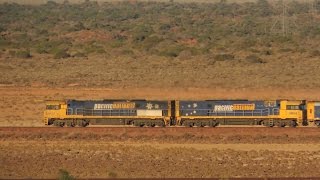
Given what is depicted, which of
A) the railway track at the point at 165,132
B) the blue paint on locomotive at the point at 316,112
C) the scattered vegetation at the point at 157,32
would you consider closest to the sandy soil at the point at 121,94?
the railway track at the point at 165,132

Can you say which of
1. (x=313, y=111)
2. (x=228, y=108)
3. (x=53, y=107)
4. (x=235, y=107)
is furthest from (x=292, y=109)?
(x=53, y=107)

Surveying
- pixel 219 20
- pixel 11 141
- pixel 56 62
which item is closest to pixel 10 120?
pixel 11 141

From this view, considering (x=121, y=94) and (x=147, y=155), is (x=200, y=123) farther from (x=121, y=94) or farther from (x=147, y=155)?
(x=121, y=94)

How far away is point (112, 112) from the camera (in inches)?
1955

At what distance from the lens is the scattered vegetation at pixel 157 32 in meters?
97.6

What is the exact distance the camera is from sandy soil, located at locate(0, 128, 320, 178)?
36.6m

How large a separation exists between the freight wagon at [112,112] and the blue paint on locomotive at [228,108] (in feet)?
5.05

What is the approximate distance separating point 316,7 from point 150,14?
4306cm

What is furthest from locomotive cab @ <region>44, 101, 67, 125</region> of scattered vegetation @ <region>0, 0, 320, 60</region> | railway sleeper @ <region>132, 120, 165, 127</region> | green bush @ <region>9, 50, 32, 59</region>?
green bush @ <region>9, 50, 32, 59</region>

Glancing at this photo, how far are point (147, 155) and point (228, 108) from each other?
1076cm

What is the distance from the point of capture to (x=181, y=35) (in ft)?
402

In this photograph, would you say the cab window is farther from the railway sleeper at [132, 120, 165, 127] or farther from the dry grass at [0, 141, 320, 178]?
the dry grass at [0, 141, 320, 178]

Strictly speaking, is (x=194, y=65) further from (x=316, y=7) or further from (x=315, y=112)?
(x=316, y=7)

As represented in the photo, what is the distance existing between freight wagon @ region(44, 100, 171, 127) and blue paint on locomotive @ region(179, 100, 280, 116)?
1.54 metres
